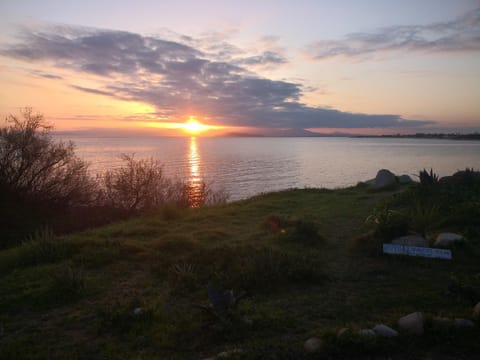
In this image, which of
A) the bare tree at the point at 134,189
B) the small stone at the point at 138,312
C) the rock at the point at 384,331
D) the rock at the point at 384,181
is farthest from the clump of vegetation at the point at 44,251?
the rock at the point at 384,181

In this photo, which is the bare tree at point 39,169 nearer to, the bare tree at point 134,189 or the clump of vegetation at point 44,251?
the bare tree at point 134,189

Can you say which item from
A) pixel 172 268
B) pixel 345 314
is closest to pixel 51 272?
pixel 172 268

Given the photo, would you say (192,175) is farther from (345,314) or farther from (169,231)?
(345,314)

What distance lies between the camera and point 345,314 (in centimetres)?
461

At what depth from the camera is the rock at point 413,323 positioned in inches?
155

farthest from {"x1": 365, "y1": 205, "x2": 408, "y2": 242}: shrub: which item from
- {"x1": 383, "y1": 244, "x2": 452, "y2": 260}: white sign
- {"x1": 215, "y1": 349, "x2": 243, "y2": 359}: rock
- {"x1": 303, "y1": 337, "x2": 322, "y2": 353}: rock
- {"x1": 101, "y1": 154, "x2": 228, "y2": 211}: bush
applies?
{"x1": 101, "y1": 154, "x2": 228, "y2": 211}: bush

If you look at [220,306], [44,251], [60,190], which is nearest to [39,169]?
[60,190]

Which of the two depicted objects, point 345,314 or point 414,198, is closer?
point 345,314

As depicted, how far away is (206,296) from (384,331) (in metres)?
2.62

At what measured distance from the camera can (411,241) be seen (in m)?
7.27

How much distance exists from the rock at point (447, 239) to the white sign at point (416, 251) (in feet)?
2.20

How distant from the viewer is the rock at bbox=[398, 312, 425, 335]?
395 cm

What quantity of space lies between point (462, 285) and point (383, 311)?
136 cm

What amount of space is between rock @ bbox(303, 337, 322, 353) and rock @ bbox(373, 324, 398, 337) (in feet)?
2.36
